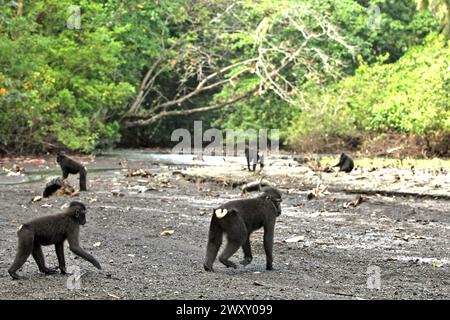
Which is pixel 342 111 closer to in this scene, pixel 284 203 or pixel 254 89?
pixel 254 89

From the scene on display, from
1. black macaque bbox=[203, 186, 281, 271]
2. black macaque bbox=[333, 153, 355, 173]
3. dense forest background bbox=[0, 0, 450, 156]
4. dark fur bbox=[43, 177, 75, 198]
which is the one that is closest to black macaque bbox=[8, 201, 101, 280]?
black macaque bbox=[203, 186, 281, 271]

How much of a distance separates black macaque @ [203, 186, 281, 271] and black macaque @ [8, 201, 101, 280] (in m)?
1.11

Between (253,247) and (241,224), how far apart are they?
2003mm

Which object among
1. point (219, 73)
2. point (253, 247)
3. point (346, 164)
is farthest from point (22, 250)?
point (219, 73)

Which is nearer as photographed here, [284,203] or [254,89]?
[284,203]

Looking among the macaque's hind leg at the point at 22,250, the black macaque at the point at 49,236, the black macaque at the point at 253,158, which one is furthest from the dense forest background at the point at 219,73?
the macaque's hind leg at the point at 22,250

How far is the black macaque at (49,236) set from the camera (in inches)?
304

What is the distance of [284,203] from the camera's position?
1552cm

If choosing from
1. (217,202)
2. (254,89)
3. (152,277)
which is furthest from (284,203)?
(254,89)

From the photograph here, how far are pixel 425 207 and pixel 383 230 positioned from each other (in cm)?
289

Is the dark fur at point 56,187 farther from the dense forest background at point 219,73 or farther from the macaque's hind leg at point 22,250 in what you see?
the dense forest background at point 219,73

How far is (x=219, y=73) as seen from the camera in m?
36.5

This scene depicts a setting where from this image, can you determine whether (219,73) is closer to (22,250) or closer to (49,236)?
(49,236)

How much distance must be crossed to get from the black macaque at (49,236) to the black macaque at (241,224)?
3.64 feet
